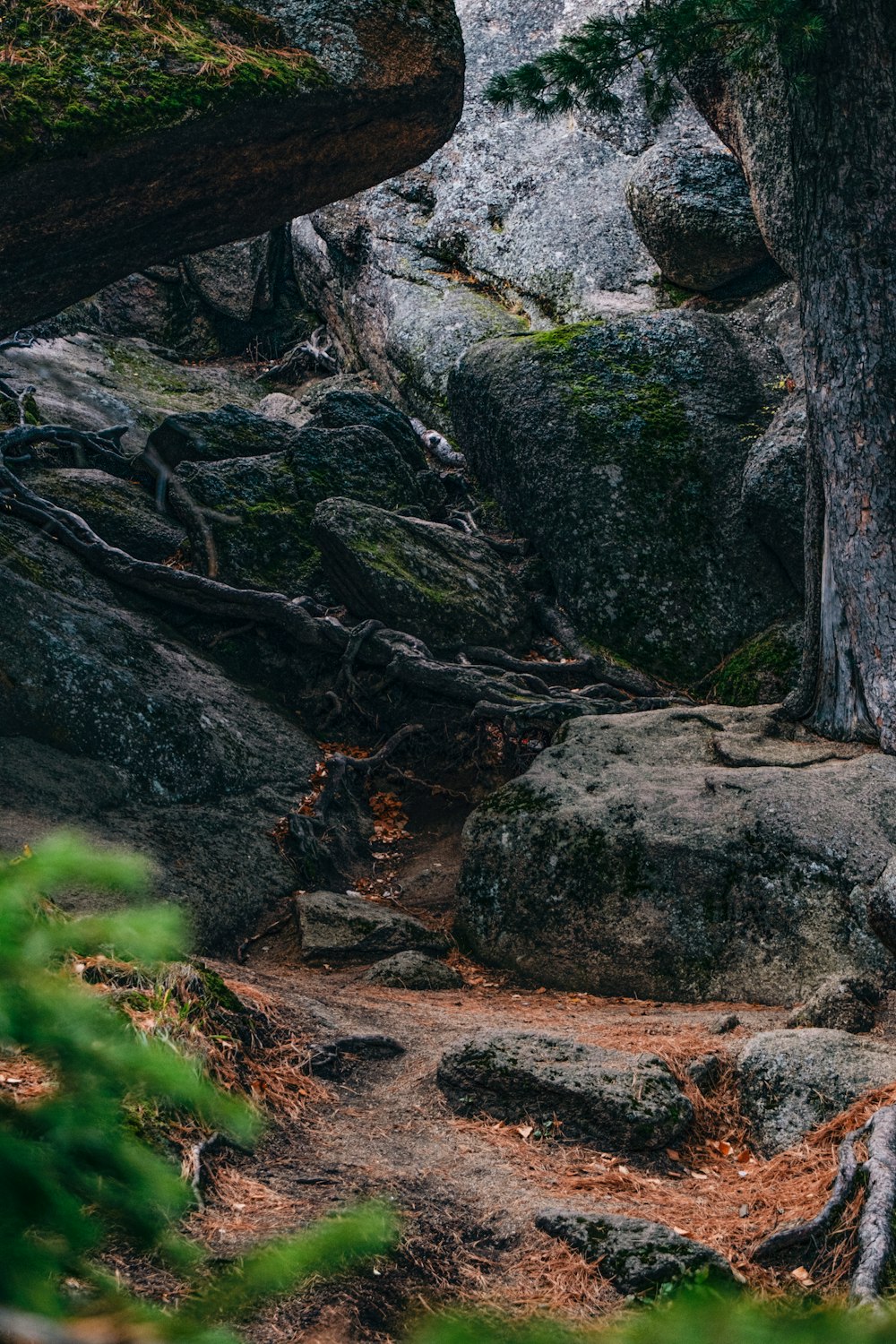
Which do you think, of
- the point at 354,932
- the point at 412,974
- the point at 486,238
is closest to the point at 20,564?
the point at 354,932

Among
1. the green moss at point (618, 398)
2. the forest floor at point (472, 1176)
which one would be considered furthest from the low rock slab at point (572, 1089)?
the green moss at point (618, 398)

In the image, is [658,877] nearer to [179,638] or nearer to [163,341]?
[179,638]

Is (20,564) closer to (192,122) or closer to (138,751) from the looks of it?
(138,751)

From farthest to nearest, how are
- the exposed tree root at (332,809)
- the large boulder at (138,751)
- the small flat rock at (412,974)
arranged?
the exposed tree root at (332,809), the large boulder at (138,751), the small flat rock at (412,974)

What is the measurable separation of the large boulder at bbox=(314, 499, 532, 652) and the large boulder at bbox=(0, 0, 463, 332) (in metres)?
3.41

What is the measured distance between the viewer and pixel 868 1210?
10.6 feet

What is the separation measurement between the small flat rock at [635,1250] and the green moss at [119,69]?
573 cm

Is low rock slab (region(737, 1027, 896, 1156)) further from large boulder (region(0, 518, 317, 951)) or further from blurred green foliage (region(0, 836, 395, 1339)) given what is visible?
large boulder (region(0, 518, 317, 951))

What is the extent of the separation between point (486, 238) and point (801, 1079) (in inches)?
585

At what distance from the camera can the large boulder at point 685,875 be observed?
6207 mm

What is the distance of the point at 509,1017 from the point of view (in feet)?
18.8

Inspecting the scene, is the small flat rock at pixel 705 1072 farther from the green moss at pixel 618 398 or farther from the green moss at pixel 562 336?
the green moss at pixel 562 336

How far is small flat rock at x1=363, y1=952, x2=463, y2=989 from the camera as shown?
637 centimetres

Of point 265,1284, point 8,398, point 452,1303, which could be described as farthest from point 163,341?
point 265,1284
